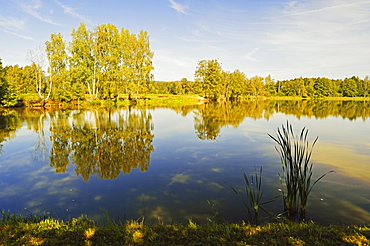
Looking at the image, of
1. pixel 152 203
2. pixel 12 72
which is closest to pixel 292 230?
pixel 152 203

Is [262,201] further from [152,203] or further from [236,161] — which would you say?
[236,161]

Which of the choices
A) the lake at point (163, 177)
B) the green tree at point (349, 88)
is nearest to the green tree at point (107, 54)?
the lake at point (163, 177)

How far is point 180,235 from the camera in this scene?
444 cm

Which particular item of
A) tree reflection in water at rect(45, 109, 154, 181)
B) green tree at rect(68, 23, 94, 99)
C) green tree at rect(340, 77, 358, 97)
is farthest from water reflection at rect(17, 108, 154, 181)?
green tree at rect(340, 77, 358, 97)

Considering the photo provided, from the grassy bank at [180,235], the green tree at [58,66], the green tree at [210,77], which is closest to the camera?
the grassy bank at [180,235]

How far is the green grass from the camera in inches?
164

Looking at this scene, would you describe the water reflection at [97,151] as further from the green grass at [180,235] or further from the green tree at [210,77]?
the green tree at [210,77]

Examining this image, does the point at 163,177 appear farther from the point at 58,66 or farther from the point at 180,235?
the point at 58,66

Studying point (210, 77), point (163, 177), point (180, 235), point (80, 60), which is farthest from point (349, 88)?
point (180, 235)

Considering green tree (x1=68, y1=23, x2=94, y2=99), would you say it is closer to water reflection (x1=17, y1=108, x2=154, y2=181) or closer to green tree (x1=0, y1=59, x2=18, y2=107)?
green tree (x1=0, y1=59, x2=18, y2=107)

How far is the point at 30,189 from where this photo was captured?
791 cm

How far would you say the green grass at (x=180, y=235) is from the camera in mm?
4160

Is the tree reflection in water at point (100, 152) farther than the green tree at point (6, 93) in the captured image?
No

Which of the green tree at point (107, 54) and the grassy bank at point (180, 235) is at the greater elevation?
the green tree at point (107, 54)
